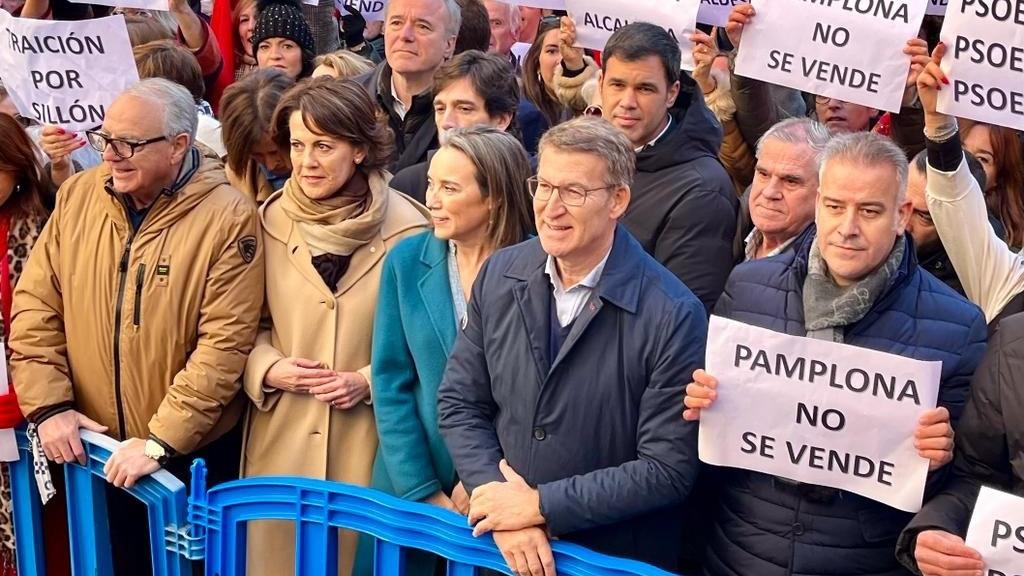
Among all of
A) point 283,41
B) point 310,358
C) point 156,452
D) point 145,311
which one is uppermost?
point 283,41

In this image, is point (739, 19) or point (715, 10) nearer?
point (739, 19)

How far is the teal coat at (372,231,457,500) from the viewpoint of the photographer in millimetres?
4414

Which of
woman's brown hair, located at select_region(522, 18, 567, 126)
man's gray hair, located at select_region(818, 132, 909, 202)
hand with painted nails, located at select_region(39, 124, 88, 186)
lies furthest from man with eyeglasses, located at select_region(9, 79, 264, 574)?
woman's brown hair, located at select_region(522, 18, 567, 126)

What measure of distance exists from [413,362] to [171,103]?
1.25m

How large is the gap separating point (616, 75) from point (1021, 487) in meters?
2.25

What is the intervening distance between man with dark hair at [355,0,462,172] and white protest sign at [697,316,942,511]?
2827mm

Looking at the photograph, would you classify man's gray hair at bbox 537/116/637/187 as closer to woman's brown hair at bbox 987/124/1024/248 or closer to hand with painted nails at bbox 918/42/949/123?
hand with painted nails at bbox 918/42/949/123

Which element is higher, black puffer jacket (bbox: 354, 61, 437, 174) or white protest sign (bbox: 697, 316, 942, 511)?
black puffer jacket (bbox: 354, 61, 437, 174)

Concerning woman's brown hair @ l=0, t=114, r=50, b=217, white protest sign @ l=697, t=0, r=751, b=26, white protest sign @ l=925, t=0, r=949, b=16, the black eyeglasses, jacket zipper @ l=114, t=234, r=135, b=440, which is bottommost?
jacket zipper @ l=114, t=234, r=135, b=440

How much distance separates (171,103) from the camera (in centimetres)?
480

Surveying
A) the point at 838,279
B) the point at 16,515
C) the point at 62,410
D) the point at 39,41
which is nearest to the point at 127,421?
the point at 62,410

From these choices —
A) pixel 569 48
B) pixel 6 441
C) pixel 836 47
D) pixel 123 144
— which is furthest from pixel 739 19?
pixel 6 441

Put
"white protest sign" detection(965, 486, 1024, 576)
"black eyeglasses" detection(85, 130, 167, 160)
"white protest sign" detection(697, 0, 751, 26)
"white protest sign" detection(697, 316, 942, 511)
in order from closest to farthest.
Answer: "white protest sign" detection(965, 486, 1024, 576) < "white protest sign" detection(697, 316, 942, 511) < "black eyeglasses" detection(85, 130, 167, 160) < "white protest sign" detection(697, 0, 751, 26)

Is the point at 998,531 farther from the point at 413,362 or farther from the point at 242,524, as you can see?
the point at 242,524
